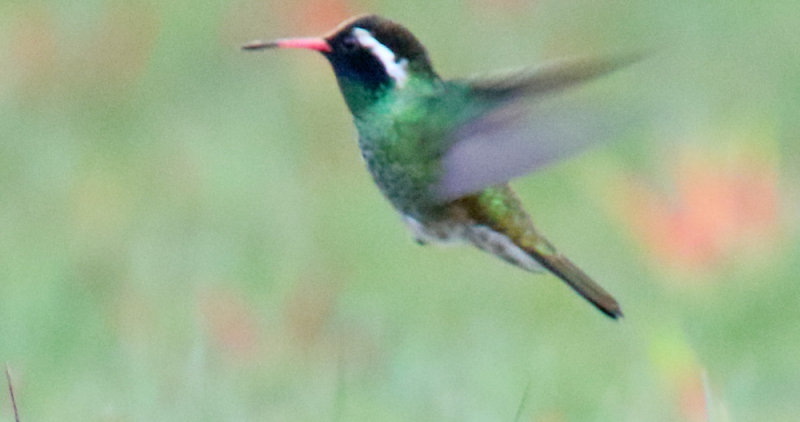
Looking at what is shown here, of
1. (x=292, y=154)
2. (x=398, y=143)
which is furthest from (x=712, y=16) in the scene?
(x=398, y=143)

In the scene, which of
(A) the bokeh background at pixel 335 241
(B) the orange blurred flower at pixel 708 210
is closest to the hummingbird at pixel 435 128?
(A) the bokeh background at pixel 335 241

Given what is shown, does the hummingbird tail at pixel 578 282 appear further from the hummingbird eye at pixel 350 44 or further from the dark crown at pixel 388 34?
the hummingbird eye at pixel 350 44

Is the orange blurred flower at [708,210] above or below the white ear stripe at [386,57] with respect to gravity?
below

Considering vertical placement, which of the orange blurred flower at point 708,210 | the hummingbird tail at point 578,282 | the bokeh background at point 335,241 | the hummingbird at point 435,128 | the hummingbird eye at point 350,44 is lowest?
the bokeh background at point 335,241

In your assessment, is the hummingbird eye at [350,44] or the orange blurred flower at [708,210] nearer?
the hummingbird eye at [350,44]

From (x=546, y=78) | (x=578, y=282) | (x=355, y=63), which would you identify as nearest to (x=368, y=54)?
(x=355, y=63)

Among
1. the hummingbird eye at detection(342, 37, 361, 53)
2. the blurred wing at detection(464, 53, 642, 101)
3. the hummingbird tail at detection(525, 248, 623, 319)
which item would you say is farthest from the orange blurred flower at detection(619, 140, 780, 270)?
the hummingbird eye at detection(342, 37, 361, 53)

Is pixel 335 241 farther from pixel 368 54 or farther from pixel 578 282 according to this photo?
pixel 368 54
